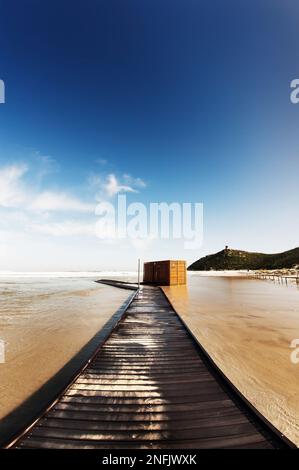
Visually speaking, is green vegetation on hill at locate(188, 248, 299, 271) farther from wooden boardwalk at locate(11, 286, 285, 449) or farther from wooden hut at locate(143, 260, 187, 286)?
wooden boardwalk at locate(11, 286, 285, 449)

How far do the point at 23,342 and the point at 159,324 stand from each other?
16.9 ft

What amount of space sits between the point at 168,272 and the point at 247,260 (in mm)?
113513

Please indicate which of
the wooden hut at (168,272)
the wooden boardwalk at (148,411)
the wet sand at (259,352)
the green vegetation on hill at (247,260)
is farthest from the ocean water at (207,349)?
the green vegetation on hill at (247,260)

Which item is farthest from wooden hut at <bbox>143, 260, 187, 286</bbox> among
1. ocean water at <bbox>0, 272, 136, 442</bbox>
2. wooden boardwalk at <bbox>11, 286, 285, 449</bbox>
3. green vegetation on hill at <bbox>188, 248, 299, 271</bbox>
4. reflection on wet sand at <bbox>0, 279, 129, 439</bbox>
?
green vegetation on hill at <bbox>188, 248, 299, 271</bbox>

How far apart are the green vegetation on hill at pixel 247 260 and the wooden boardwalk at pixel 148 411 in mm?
108197

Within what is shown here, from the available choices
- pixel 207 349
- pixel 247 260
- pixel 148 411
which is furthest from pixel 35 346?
pixel 247 260

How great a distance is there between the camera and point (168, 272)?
1106 inches

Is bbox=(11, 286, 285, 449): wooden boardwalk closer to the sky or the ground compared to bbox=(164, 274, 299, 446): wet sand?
closer to the sky

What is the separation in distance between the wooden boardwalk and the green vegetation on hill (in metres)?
108

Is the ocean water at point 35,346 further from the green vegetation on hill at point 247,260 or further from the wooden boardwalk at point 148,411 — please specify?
the green vegetation on hill at point 247,260

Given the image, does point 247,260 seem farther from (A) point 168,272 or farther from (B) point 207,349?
(B) point 207,349

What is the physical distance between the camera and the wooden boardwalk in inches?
124

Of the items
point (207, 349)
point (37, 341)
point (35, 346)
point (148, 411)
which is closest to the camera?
point (148, 411)

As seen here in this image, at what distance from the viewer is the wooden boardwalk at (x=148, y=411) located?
315cm
